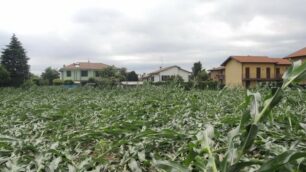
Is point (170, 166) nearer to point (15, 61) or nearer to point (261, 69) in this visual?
point (15, 61)

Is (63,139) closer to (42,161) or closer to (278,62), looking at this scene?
(42,161)

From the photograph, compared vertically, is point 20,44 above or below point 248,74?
above

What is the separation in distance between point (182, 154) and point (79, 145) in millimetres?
648

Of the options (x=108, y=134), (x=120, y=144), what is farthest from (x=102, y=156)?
(x=108, y=134)

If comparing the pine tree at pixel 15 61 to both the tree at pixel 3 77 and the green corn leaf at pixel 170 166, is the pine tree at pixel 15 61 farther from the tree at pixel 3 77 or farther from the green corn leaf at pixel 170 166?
the green corn leaf at pixel 170 166

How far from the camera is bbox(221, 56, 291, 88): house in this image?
38812 mm

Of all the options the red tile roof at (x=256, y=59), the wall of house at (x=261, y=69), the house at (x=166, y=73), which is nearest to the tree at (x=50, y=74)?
the house at (x=166, y=73)

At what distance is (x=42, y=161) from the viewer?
1391 mm

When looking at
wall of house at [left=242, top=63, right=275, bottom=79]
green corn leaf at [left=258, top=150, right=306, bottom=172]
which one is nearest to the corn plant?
green corn leaf at [left=258, top=150, right=306, bottom=172]

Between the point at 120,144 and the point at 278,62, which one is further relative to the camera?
the point at 278,62

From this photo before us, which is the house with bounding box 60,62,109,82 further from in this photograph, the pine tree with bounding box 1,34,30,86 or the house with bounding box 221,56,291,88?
the house with bounding box 221,56,291,88

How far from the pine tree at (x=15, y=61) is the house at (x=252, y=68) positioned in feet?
74.7

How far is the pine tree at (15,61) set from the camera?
36.0 m

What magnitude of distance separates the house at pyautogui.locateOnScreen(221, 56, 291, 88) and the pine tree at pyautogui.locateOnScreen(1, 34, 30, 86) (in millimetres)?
22754
